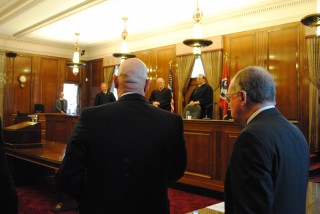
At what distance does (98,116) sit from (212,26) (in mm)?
6757

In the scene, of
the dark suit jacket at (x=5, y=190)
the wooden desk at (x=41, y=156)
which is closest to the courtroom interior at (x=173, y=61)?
the wooden desk at (x=41, y=156)

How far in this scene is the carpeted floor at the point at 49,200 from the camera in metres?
3.72

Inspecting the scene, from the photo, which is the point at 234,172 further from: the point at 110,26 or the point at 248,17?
the point at 110,26

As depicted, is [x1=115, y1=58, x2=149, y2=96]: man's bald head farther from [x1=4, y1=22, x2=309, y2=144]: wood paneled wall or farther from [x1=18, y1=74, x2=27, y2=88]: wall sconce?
[x1=18, y1=74, x2=27, y2=88]: wall sconce

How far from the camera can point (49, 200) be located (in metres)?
4.07

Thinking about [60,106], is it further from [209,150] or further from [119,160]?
[119,160]

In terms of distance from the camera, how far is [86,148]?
138cm

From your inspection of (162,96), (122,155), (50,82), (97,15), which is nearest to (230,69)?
(162,96)

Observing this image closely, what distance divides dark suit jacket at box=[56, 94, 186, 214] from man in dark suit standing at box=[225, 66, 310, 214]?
1.33 ft

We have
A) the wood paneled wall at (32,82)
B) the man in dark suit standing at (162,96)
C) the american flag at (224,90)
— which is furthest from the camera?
the wood paneled wall at (32,82)

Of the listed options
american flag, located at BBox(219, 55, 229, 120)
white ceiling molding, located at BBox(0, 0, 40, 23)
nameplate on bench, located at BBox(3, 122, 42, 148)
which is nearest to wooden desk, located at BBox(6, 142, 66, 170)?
nameplate on bench, located at BBox(3, 122, 42, 148)

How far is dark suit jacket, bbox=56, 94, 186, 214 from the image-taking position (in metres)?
1.38

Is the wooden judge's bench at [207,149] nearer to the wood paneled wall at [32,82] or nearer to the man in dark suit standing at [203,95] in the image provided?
the man in dark suit standing at [203,95]

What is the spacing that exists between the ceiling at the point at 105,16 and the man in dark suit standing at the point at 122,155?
17.5 feet
